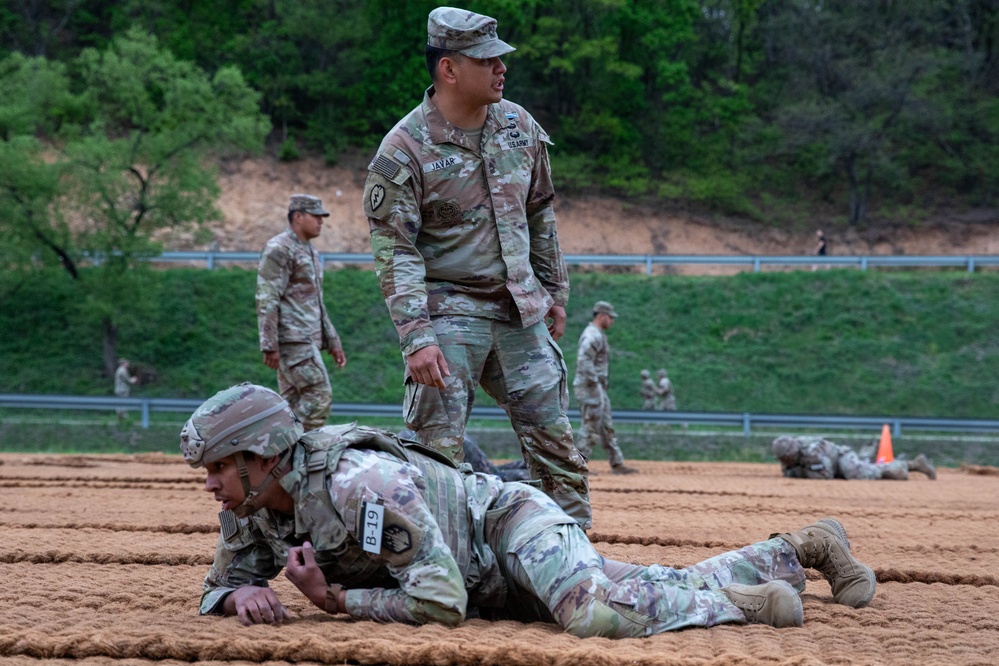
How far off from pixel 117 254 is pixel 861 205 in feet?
83.5

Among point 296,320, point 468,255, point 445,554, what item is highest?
point 468,255

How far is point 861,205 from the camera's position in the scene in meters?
41.2

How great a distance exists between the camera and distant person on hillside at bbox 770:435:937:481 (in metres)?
13.2

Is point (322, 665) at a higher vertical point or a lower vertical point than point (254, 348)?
higher

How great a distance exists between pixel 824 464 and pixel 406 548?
1020cm

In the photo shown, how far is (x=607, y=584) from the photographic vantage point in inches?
156

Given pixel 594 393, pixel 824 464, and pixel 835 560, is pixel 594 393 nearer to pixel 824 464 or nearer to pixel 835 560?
pixel 824 464

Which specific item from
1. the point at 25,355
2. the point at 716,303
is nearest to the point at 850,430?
the point at 716,303

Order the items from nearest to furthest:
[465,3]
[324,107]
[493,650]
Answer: [493,650] < [465,3] < [324,107]

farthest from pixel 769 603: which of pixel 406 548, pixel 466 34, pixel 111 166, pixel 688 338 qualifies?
pixel 111 166

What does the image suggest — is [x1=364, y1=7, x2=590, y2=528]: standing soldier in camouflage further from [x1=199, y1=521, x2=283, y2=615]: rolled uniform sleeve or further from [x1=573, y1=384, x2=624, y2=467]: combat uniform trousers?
[x1=573, y1=384, x2=624, y2=467]: combat uniform trousers

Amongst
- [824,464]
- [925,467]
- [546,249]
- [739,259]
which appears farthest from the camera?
[739,259]

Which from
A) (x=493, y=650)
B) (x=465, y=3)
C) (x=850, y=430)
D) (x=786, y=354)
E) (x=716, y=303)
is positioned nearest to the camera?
(x=493, y=650)

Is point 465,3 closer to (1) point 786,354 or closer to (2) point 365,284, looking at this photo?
(2) point 365,284
